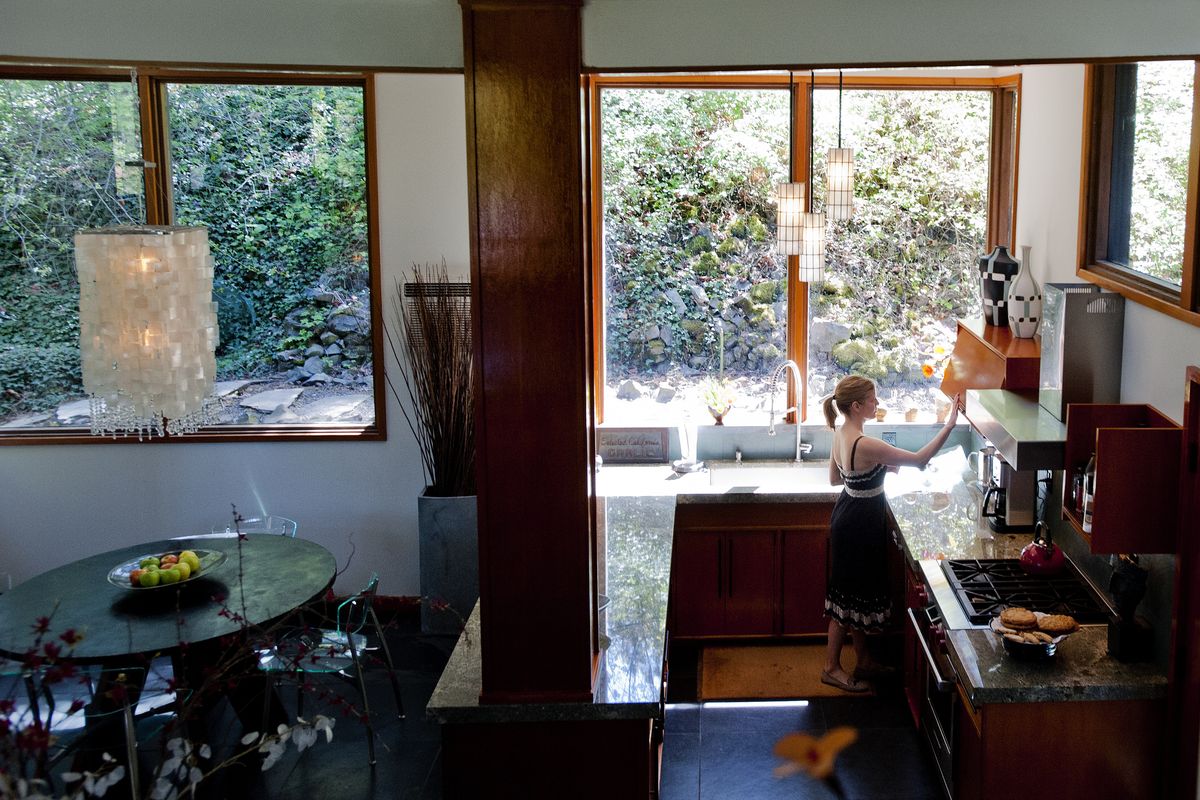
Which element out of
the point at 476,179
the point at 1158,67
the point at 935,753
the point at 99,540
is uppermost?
the point at 1158,67

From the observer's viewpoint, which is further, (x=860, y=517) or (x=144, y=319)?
(x=860, y=517)

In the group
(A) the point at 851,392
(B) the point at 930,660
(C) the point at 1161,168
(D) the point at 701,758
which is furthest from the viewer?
(A) the point at 851,392

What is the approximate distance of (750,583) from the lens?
644 centimetres

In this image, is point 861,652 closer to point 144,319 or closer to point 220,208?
point 144,319

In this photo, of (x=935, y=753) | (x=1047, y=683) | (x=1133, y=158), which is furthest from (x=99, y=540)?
(x=1133, y=158)

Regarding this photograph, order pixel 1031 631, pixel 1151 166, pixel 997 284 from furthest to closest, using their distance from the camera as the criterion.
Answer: pixel 997 284, pixel 1151 166, pixel 1031 631

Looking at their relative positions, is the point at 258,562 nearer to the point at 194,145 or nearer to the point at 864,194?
the point at 194,145

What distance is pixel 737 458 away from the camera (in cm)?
702

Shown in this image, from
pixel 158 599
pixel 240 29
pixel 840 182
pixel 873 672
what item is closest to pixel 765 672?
pixel 873 672

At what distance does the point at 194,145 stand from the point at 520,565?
427 cm

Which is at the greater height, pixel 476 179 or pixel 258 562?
pixel 476 179

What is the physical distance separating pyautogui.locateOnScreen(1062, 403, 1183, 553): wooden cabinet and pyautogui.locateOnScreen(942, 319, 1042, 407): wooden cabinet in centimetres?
132

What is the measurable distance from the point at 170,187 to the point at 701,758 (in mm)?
4300

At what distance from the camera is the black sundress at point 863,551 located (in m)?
5.81
